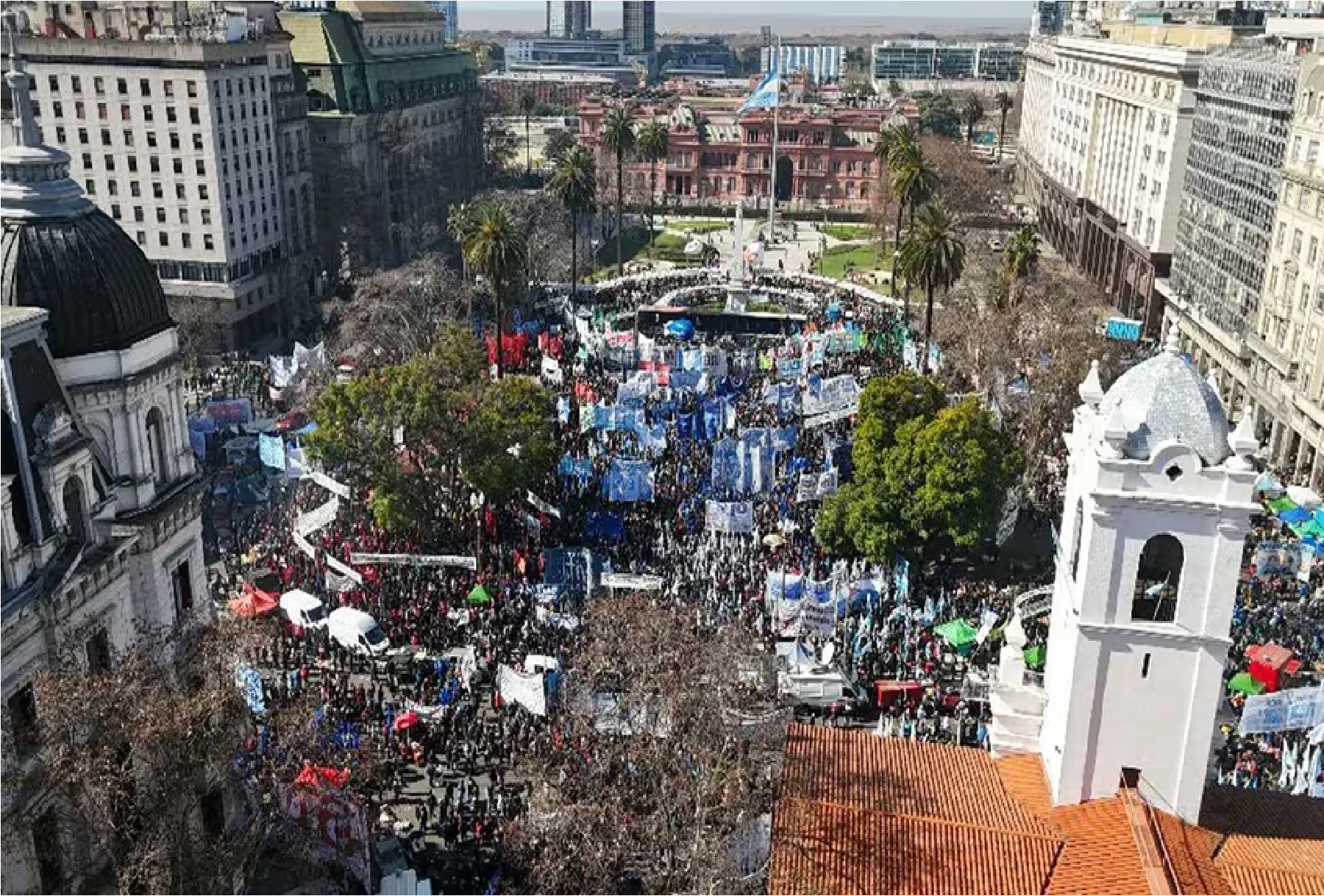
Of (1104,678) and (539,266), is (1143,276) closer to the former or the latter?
(539,266)

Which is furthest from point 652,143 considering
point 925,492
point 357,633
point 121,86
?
point 357,633

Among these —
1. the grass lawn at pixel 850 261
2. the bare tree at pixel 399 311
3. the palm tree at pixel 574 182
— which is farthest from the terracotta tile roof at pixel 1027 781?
the grass lawn at pixel 850 261

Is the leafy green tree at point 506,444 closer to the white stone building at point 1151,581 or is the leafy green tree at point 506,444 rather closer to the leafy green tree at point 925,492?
the leafy green tree at point 925,492

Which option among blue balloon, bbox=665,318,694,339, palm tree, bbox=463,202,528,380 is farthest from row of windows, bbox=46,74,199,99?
blue balloon, bbox=665,318,694,339

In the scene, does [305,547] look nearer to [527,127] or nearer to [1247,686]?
[1247,686]

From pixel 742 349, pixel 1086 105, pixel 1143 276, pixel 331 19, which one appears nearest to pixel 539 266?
pixel 742 349

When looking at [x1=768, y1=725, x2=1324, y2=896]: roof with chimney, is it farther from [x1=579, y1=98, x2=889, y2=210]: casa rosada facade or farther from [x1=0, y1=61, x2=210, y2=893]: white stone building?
[x1=579, y1=98, x2=889, y2=210]: casa rosada facade
